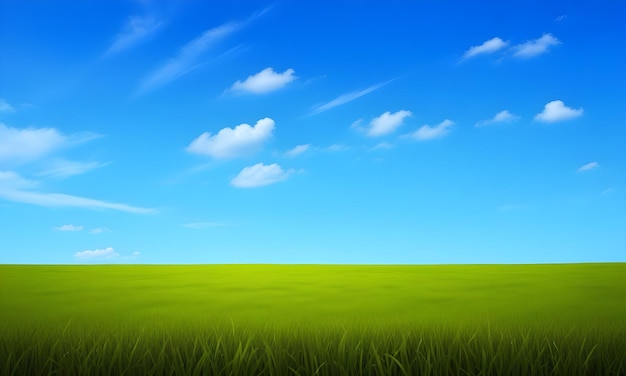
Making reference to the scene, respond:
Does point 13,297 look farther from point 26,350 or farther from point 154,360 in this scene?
point 154,360

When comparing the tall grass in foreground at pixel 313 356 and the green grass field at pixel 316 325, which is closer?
the tall grass in foreground at pixel 313 356

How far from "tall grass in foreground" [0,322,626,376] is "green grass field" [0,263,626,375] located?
0.01 m

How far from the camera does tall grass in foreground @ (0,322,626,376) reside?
349cm

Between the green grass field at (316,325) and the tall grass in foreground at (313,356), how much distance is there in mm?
15

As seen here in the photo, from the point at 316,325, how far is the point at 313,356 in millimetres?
1485

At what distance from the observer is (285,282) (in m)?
11.7

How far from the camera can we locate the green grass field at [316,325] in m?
3.61

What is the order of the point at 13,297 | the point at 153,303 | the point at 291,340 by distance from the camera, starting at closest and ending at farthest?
the point at 291,340 → the point at 153,303 → the point at 13,297

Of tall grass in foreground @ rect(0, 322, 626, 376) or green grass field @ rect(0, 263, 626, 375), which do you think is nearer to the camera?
tall grass in foreground @ rect(0, 322, 626, 376)

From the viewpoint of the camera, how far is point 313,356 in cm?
362

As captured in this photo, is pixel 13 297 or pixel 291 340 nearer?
pixel 291 340

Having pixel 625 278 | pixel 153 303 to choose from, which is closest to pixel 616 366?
pixel 153 303

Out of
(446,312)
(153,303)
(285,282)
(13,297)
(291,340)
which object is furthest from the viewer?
(285,282)

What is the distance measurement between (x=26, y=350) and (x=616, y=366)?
393cm
